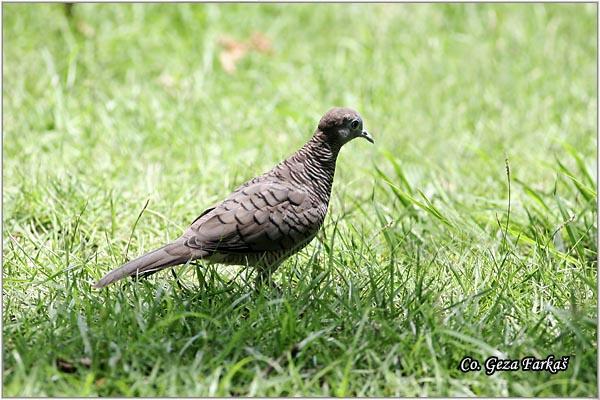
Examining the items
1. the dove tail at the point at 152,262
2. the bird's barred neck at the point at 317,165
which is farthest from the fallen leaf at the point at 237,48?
the dove tail at the point at 152,262

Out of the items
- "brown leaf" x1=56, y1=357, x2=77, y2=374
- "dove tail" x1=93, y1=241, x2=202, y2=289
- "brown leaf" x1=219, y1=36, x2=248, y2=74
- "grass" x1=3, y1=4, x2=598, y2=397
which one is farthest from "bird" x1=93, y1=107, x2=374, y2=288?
"brown leaf" x1=219, y1=36, x2=248, y2=74

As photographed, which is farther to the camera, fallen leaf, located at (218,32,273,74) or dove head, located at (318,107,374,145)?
fallen leaf, located at (218,32,273,74)

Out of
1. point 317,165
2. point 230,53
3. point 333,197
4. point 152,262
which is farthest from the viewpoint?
point 230,53

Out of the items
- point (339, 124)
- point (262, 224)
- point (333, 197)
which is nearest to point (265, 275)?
point (262, 224)

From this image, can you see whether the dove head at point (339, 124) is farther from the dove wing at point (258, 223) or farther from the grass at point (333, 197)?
the grass at point (333, 197)

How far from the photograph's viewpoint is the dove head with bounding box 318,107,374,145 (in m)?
3.93

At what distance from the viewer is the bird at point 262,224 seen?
3582 mm

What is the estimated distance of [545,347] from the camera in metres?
3.14

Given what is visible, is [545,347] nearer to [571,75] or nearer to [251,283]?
[251,283]

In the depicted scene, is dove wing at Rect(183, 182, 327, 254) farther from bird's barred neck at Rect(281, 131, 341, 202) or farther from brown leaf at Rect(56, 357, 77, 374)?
brown leaf at Rect(56, 357, 77, 374)

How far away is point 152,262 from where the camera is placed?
11.5 feet

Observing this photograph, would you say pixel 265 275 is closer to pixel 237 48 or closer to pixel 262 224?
pixel 262 224

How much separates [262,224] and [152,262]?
0.50 m

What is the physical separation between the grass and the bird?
10 cm
